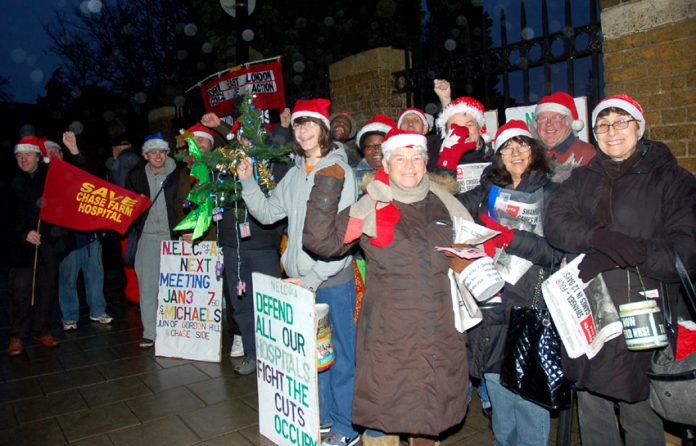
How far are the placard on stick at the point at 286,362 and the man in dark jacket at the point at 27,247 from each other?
146 inches

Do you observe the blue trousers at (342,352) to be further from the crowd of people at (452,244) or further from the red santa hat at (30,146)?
the red santa hat at (30,146)

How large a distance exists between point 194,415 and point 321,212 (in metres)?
2.43

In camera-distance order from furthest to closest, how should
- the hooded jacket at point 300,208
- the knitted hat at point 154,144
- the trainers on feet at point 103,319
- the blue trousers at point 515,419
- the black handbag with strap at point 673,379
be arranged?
the trainers on feet at point 103,319 → the knitted hat at point 154,144 → the hooded jacket at point 300,208 → the blue trousers at point 515,419 → the black handbag with strap at point 673,379

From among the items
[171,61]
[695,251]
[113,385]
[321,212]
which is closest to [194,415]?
[113,385]

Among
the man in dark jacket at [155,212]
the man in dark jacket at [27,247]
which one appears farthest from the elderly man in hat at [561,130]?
the man in dark jacket at [27,247]

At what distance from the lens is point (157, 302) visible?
5.87 metres

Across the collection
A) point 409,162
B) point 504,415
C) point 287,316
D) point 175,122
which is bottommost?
point 504,415

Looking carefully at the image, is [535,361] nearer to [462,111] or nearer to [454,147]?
[454,147]

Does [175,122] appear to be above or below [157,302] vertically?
above

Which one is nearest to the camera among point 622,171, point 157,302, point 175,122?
point 622,171

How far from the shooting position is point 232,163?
4.10 metres

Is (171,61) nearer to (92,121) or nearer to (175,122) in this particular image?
(92,121)

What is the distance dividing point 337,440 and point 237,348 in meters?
2.18

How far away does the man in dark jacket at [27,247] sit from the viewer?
605 centimetres
